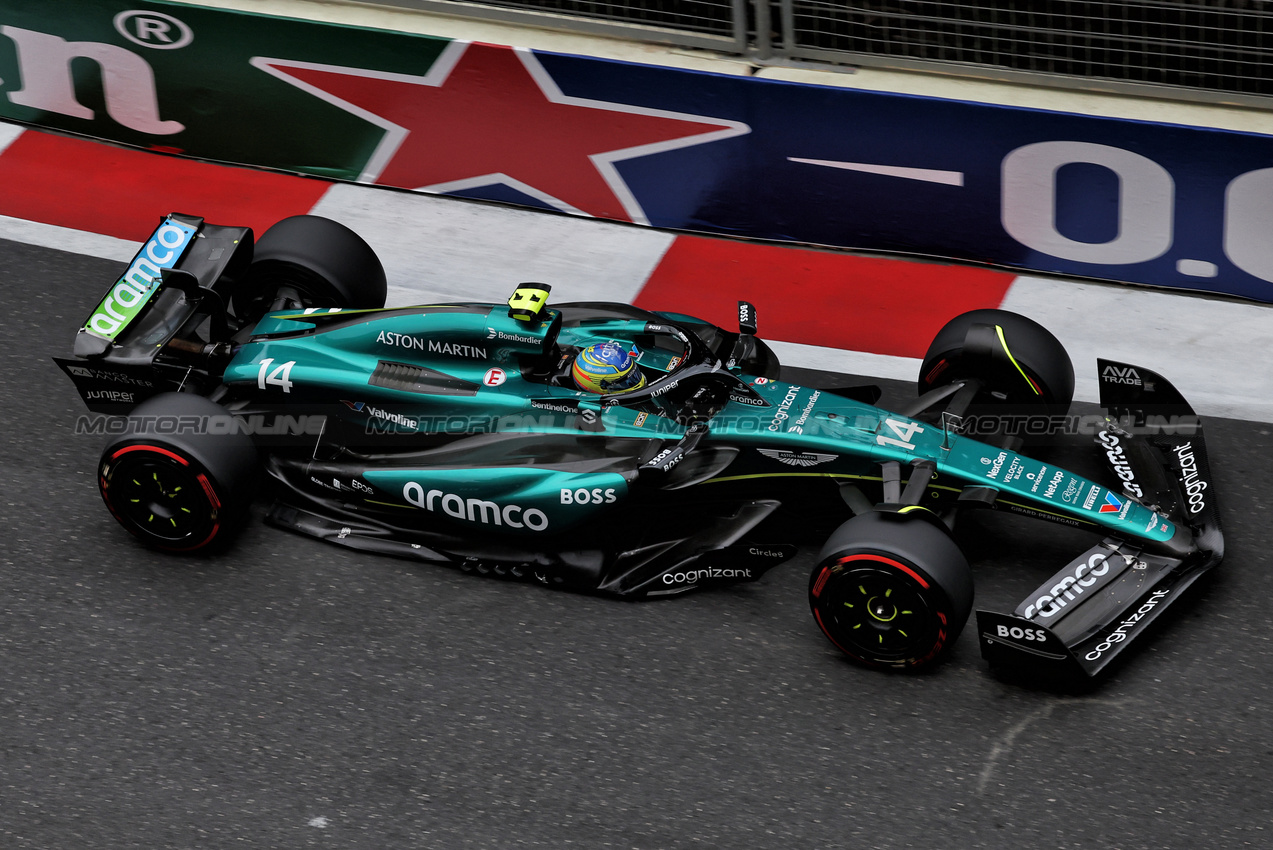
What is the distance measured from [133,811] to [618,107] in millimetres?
4151

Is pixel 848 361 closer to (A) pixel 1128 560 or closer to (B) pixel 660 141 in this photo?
(B) pixel 660 141

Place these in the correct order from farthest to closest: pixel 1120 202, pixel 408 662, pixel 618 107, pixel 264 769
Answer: pixel 618 107 < pixel 1120 202 < pixel 408 662 < pixel 264 769

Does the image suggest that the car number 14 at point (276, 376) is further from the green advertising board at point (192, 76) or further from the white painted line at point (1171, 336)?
the white painted line at point (1171, 336)

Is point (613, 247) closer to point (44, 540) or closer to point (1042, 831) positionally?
point (44, 540)

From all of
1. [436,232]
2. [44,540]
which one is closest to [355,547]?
[44,540]

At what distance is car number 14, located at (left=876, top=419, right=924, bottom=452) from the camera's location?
5113 mm

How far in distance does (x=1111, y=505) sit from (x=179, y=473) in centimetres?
343

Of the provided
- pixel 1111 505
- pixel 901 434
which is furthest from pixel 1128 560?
pixel 901 434

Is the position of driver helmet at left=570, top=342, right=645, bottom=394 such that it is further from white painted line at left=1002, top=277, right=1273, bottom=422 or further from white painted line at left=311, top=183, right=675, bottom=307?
white painted line at left=1002, top=277, right=1273, bottom=422

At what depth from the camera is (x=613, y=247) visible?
733 cm

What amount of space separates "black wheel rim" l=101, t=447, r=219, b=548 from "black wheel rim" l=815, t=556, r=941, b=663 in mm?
2340

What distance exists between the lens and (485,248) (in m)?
7.38

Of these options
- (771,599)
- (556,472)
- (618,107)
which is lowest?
(771,599)

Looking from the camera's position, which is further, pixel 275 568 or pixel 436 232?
pixel 436 232
